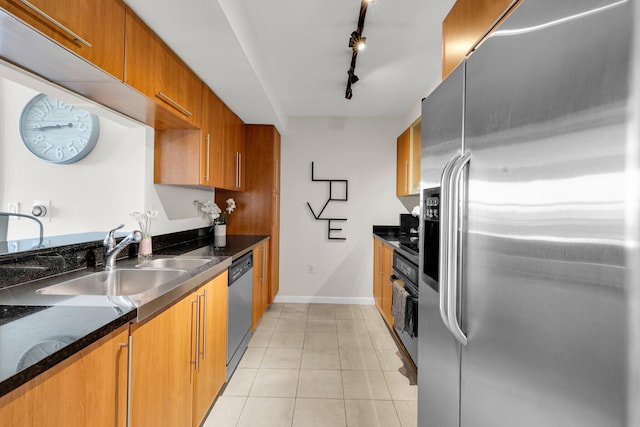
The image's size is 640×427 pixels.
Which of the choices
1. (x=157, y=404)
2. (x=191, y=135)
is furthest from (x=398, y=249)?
(x=157, y=404)

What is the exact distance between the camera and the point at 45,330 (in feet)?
2.80

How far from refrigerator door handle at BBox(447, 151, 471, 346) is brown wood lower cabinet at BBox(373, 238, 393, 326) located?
2385mm

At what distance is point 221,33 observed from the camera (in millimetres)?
1813

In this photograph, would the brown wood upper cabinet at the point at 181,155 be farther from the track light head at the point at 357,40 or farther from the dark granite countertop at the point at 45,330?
the dark granite countertop at the point at 45,330

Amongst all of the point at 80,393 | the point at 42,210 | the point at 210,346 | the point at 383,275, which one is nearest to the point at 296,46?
the point at 42,210

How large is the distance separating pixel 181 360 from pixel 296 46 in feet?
7.46

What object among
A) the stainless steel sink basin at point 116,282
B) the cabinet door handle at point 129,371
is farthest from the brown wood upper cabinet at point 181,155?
the cabinet door handle at point 129,371

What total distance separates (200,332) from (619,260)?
5.62 ft

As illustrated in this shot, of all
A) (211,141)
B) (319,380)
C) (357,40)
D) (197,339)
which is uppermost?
(357,40)

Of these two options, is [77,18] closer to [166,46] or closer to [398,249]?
[166,46]

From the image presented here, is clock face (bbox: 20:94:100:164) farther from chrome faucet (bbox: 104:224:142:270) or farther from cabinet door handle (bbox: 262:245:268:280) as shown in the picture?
cabinet door handle (bbox: 262:245:268:280)

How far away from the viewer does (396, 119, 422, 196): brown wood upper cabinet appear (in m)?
3.58

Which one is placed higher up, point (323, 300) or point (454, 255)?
point (454, 255)

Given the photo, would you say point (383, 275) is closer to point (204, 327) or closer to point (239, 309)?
point (239, 309)
